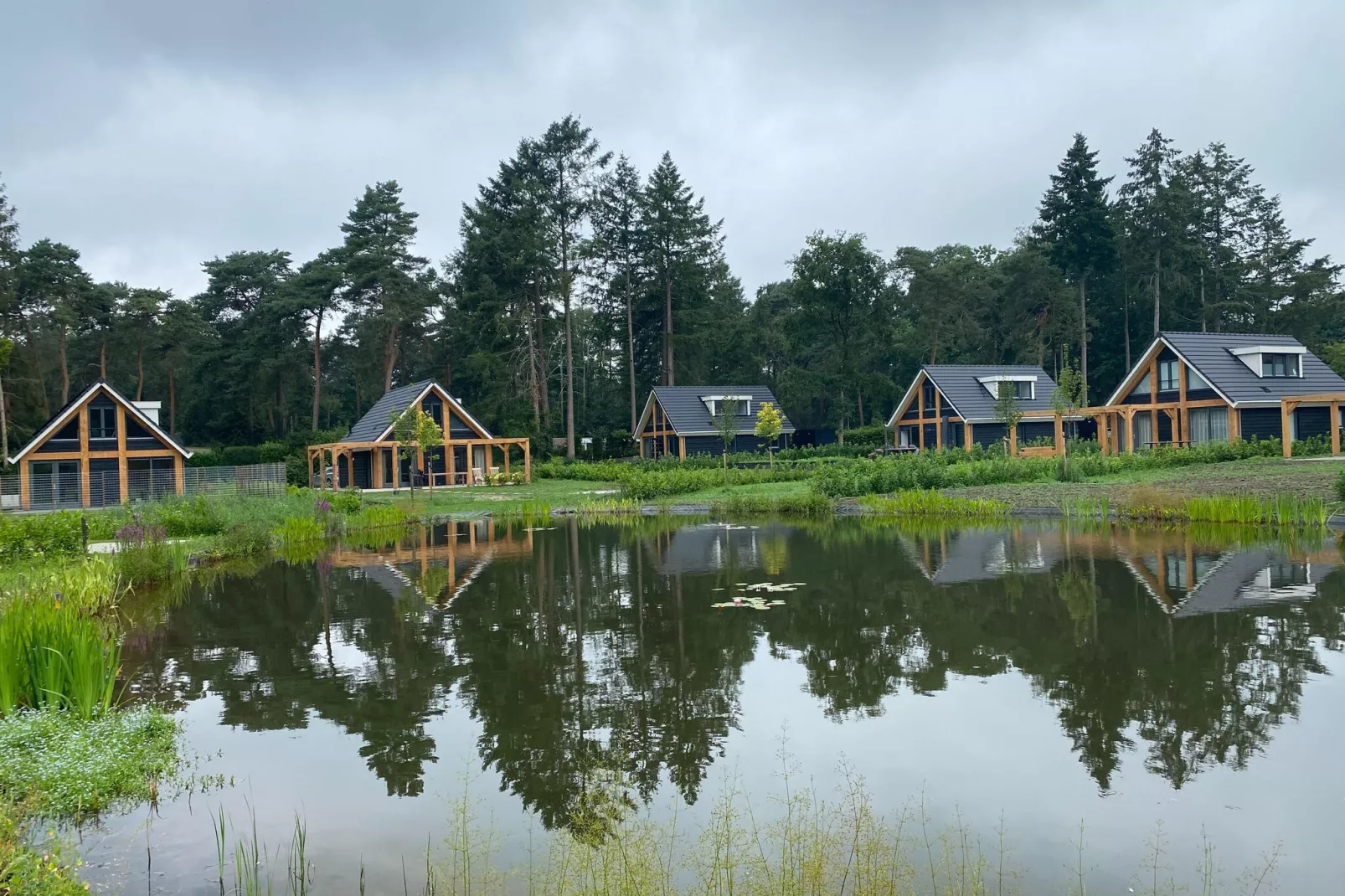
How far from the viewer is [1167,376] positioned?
37719 millimetres

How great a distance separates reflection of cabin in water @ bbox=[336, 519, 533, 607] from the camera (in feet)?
49.6

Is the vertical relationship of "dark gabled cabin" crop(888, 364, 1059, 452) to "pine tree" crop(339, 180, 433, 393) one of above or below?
below

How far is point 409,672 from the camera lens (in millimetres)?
9422

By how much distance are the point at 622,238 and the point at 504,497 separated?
2642cm

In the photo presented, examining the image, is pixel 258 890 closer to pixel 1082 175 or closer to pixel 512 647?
pixel 512 647

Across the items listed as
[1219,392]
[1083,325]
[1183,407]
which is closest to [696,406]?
[1083,325]

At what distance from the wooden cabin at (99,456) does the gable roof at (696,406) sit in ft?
79.3

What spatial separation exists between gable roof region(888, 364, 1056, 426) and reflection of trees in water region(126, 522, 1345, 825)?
3195cm

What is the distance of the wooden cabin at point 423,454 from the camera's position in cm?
3984

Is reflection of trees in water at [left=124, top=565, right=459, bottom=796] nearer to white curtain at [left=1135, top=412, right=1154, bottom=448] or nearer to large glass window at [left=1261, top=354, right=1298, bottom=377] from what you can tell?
white curtain at [left=1135, top=412, right=1154, bottom=448]

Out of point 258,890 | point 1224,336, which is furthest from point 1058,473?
point 258,890

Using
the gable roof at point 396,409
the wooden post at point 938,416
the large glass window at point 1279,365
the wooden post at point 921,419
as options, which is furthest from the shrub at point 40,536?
the large glass window at point 1279,365

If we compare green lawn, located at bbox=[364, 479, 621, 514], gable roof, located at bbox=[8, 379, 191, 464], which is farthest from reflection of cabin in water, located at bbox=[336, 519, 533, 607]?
gable roof, located at bbox=[8, 379, 191, 464]

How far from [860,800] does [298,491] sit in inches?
955
